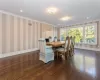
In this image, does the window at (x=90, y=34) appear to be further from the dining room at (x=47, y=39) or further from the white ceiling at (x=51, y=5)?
the white ceiling at (x=51, y=5)

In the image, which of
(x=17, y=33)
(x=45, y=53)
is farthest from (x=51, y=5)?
(x=17, y=33)

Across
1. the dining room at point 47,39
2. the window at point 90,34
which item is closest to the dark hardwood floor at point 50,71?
the dining room at point 47,39

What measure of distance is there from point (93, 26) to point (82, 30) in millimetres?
940

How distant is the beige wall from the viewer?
4.03m

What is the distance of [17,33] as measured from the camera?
4676 mm

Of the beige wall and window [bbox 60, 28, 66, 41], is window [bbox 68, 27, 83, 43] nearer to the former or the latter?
window [bbox 60, 28, 66, 41]

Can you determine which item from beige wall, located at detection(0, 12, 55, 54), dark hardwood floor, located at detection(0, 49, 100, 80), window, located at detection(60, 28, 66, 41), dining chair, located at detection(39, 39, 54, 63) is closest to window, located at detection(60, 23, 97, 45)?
window, located at detection(60, 28, 66, 41)

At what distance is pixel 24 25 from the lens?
5121 mm

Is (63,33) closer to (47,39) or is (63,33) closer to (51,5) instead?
(47,39)

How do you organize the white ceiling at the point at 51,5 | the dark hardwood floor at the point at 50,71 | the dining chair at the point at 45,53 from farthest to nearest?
the dining chair at the point at 45,53, the white ceiling at the point at 51,5, the dark hardwood floor at the point at 50,71

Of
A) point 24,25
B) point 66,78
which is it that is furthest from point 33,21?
point 66,78

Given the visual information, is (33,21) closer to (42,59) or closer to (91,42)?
(42,59)

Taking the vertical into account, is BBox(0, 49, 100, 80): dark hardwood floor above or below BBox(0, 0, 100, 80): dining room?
below

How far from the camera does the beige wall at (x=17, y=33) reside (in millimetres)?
4031
